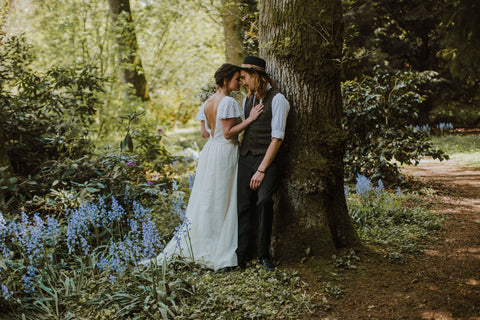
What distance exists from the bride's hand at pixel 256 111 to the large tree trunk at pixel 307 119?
0.33 m

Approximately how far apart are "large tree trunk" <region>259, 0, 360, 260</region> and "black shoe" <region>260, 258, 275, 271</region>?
0.13 metres

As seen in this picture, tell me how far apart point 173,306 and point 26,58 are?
17.4ft

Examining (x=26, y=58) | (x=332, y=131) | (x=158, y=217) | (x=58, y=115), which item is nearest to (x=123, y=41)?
(x=26, y=58)

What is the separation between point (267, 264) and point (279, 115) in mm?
1465

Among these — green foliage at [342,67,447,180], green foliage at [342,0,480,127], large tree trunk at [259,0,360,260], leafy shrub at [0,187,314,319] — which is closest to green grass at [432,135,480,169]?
green foliage at [342,0,480,127]

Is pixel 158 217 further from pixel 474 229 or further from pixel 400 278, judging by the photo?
pixel 474 229

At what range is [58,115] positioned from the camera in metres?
5.88

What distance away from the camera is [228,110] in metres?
3.84

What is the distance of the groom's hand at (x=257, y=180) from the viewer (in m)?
3.62

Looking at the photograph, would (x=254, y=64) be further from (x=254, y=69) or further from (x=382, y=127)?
(x=382, y=127)

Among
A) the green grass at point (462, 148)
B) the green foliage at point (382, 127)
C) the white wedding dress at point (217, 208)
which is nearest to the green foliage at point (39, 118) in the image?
the white wedding dress at point (217, 208)

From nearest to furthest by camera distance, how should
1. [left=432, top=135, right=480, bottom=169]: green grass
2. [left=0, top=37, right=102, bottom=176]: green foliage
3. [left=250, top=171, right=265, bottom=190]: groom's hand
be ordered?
[left=250, top=171, right=265, bottom=190]: groom's hand, [left=0, top=37, right=102, bottom=176]: green foliage, [left=432, top=135, right=480, bottom=169]: green grass

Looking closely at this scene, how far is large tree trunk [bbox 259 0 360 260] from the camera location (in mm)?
3674

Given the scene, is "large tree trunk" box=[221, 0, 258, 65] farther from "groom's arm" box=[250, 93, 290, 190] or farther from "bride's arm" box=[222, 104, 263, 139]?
"groom's arm" box=[250, 93, 290, 190]
